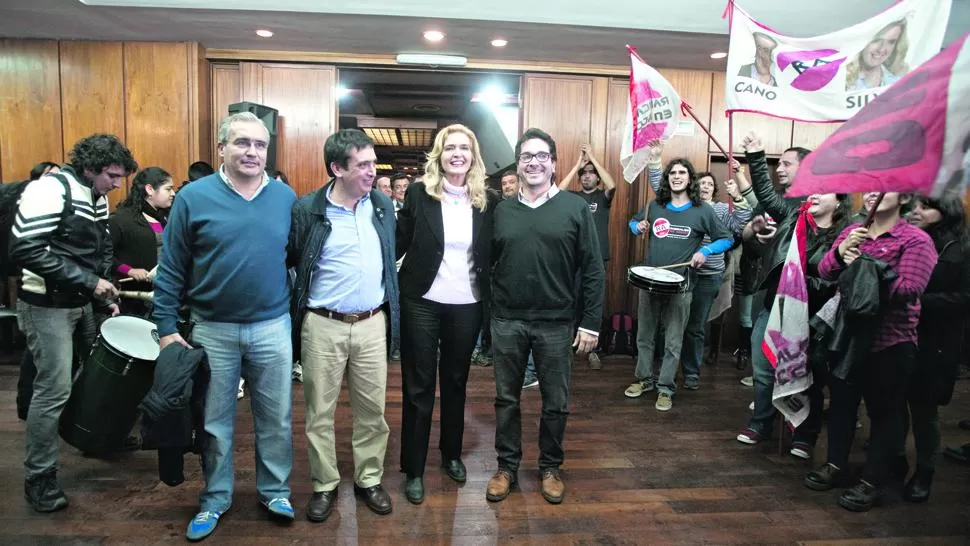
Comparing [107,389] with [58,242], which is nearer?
[58,242]

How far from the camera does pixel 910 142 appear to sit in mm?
→ 1394

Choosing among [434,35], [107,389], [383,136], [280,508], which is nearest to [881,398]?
[280,508]

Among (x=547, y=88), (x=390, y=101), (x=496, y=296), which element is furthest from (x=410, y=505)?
(x=390, y=101)

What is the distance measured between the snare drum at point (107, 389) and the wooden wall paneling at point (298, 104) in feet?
11.2

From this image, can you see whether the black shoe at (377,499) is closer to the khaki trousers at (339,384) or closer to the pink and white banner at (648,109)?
the khaki trousers at (339,384)

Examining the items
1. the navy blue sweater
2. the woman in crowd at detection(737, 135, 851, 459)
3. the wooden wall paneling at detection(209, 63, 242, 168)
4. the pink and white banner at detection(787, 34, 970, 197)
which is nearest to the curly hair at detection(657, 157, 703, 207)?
the woman in crowd at detection(737, 135, 851, 459)

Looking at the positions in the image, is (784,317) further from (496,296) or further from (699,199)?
(496,296)

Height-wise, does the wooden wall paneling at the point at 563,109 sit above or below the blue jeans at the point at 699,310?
above

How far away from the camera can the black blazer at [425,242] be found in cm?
253

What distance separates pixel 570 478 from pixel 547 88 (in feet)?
13.9

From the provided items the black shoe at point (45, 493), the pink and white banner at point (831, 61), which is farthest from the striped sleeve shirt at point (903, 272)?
the black shoe at point (45, 493)

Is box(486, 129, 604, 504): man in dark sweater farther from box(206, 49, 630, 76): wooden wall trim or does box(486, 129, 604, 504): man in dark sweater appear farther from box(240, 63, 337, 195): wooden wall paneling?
box(240, 63, 337, 195): wooden wall paneling

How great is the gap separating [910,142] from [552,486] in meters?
1.99

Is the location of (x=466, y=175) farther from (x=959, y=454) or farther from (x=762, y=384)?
(x=959, y=454)
